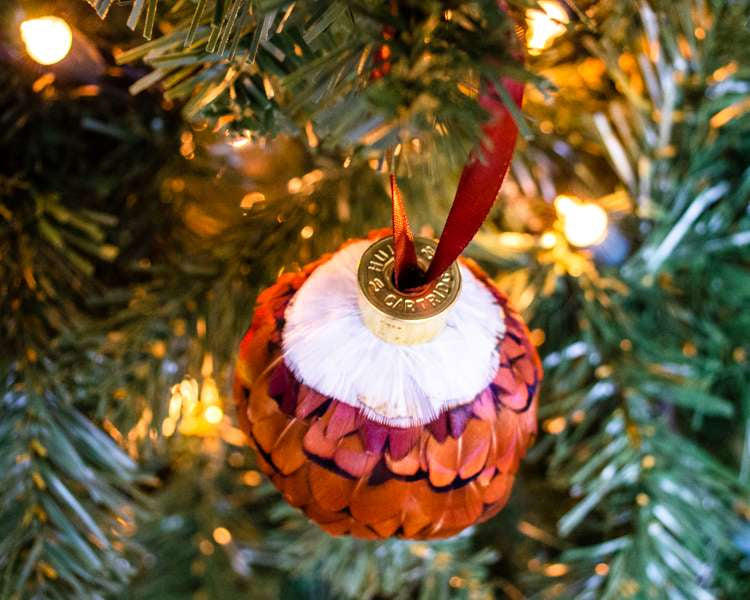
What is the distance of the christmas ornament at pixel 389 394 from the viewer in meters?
0.31

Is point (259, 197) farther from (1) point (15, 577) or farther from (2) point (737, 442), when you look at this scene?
(2) point (737, 442)

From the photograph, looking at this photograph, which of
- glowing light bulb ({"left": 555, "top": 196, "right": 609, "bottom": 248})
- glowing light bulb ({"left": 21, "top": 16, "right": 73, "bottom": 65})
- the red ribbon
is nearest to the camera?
the red ribbon

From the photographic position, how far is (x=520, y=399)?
339mm

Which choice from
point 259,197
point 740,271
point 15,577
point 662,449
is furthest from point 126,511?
point 740,271

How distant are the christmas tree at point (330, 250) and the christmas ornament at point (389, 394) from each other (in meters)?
0.09

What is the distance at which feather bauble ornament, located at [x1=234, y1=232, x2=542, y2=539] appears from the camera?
31 centimetres

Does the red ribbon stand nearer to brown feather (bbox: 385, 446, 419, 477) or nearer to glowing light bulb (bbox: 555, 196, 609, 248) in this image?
brown feather (bbox: 385, 446, 419, 477)

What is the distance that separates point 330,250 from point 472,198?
0.78 feet

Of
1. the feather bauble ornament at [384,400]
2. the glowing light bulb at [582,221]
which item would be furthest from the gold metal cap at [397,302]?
the glowing light bulb at [582,221]

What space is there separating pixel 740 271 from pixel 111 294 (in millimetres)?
509

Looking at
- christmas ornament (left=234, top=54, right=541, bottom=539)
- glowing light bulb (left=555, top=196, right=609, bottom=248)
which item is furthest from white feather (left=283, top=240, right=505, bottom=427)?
glowing light bulb (left=555, top=196, right=609, bottom=248)

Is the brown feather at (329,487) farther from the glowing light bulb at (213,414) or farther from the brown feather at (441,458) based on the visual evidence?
the glowing light bulb at (213,414)

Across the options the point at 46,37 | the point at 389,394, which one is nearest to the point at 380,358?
A: the point at 389,394

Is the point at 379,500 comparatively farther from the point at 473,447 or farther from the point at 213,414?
the point at 213,414
